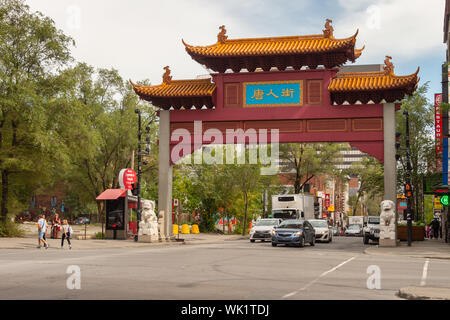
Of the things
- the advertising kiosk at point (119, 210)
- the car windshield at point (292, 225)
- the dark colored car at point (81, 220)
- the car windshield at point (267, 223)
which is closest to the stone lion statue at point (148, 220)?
the advertising kiosk at point (119, 210)

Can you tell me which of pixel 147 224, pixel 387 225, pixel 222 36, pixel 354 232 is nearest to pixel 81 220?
pixel 354 232

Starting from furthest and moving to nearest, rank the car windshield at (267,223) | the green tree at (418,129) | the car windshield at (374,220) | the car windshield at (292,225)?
the green tree at (418,129), the car windshield at (374,220), the car windshield at (267,223), the car windshield at (292,225)

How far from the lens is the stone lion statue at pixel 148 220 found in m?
32.5

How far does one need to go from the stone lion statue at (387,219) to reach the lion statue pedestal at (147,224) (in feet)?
43.2

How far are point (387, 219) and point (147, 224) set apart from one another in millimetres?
13808

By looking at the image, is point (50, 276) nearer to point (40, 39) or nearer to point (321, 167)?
point (40, 39)

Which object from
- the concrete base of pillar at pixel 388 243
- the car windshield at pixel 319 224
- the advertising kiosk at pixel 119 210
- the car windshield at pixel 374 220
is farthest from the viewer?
the car windshield at pixel 374 220

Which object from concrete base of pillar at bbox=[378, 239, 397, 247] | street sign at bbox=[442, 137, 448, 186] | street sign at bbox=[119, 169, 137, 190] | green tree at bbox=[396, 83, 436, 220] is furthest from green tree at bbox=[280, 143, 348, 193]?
concrete base of pillar at bbox=[378, 239, 397, 247]

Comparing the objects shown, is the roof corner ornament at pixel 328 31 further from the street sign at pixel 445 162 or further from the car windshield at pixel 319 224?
the car windshield at pixel 319 224

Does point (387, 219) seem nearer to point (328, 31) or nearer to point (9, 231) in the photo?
point (328, 31)

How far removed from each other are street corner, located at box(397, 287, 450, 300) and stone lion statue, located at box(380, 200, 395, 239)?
19373 millimetres

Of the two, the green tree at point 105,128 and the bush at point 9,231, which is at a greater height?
the green tree at point 105,128

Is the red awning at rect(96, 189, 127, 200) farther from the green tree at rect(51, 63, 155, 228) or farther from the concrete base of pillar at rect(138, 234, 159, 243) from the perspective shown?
the green tree at rect(51, 63, 155, 228)
